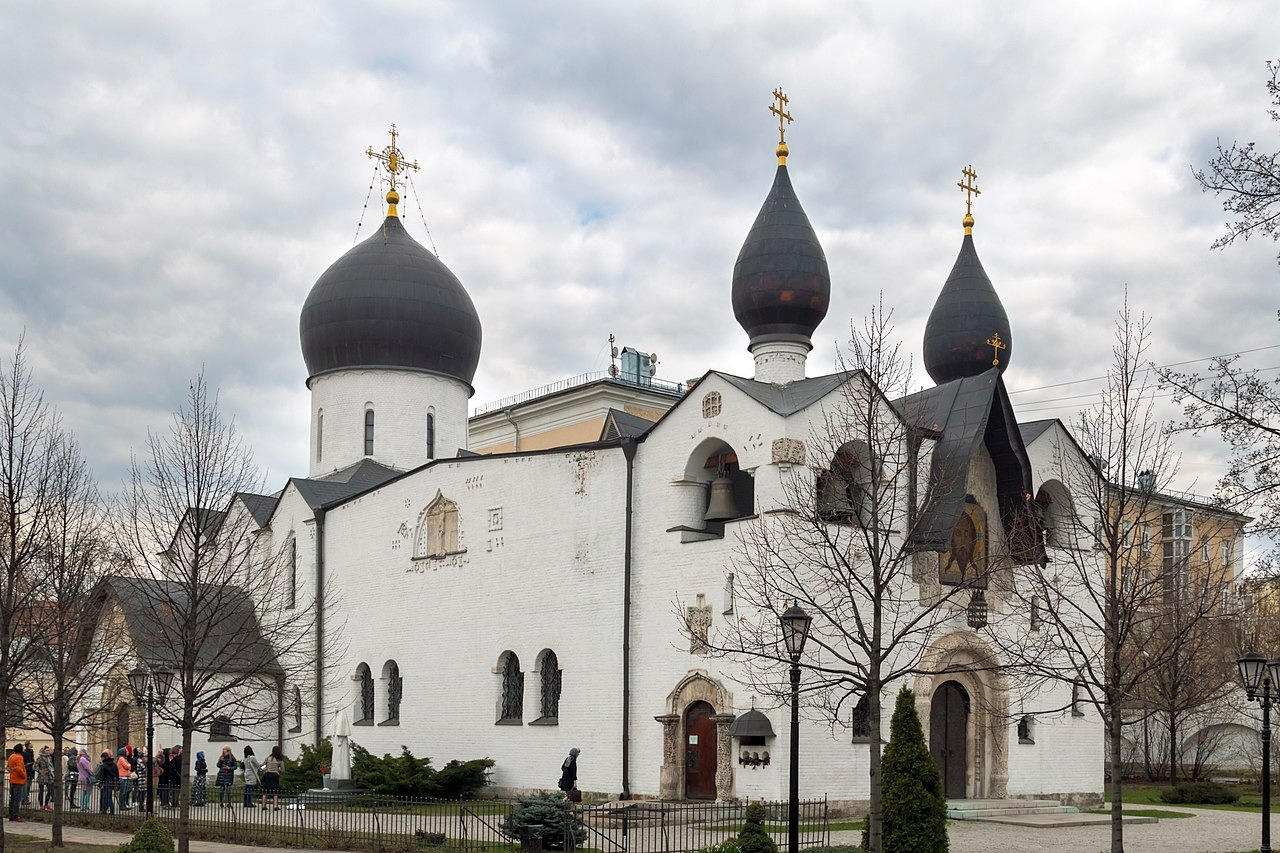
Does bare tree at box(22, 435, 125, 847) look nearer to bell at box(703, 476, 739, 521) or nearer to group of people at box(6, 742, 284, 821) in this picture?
group of people at box(6, 742, 284, 821)

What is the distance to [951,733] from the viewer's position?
83.1 feet

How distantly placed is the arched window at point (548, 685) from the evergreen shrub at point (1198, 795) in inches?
564

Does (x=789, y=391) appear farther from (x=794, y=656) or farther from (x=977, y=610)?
(x=794, y=656)

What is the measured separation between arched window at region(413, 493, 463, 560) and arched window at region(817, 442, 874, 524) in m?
10.5

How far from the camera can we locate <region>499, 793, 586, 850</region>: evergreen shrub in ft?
58.8

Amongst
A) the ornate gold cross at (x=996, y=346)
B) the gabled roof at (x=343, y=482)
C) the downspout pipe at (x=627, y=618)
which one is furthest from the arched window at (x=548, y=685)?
the ornate gold cross at (x=996, y=346)

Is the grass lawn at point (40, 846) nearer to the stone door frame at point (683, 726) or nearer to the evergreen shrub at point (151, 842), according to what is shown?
the evergreen shrub at point (151, 842)

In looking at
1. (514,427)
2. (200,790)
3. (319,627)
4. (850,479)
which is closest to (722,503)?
(850,479)

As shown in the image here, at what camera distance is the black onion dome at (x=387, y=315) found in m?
36.0

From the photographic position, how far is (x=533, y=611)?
27281mm

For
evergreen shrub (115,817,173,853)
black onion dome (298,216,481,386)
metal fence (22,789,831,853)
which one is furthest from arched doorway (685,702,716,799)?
black onion dome (298,216,481,386)

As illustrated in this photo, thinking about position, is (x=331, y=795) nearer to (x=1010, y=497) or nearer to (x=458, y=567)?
(x=458, y=567)

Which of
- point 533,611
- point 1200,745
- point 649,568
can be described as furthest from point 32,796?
point 1200,745

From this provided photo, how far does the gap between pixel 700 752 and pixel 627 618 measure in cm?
287
